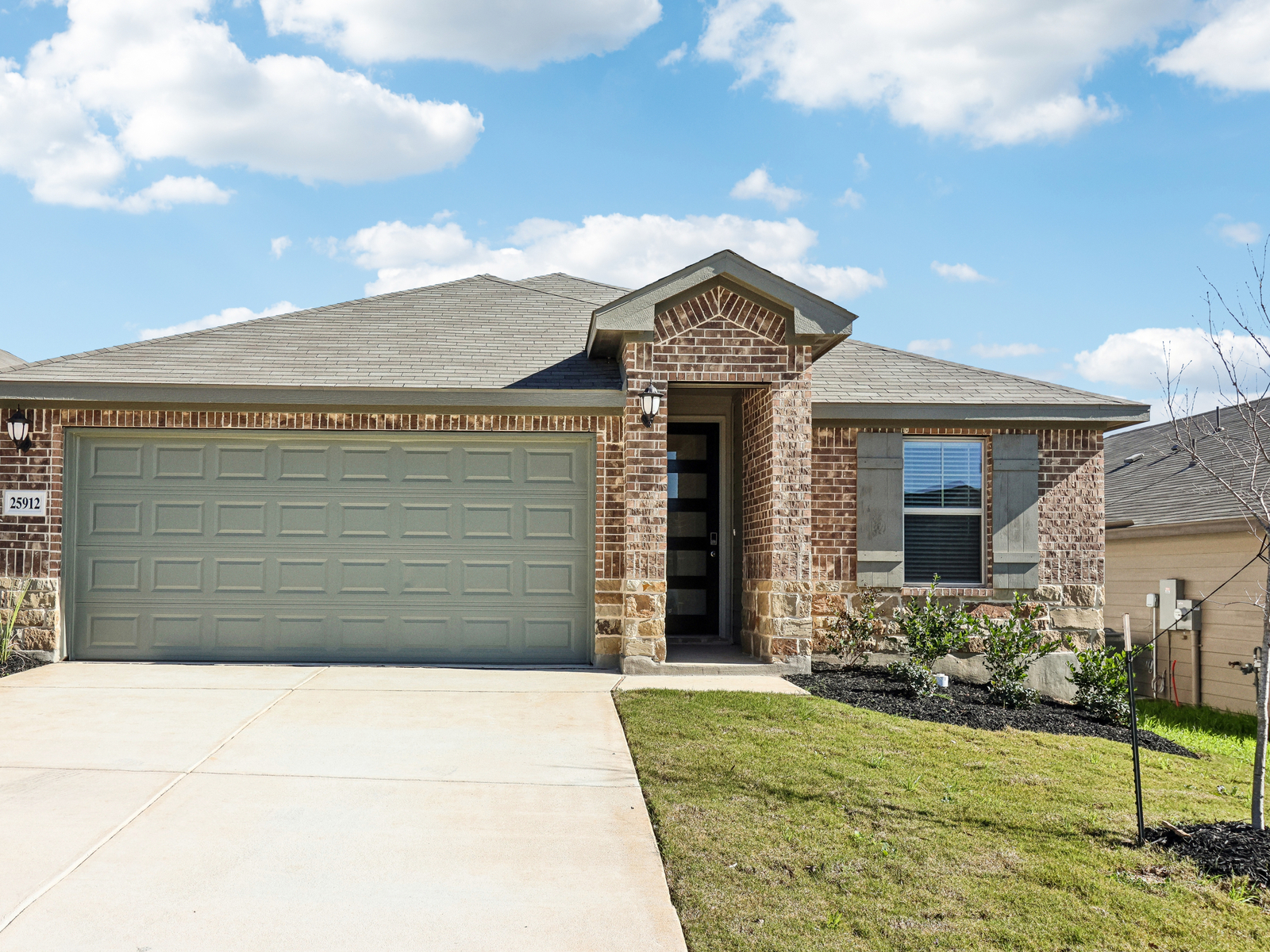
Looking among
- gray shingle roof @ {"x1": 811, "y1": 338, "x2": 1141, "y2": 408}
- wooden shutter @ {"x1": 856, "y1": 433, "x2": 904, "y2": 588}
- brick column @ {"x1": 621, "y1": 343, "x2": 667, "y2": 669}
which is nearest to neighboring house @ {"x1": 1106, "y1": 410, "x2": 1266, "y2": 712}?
gray shingle roof @ {"x1": 811, "y1": 338, "x2": 1141, "y2": 408}

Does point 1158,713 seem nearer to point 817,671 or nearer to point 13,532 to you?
point 817,671

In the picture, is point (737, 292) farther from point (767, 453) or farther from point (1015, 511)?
point (1015, 511)

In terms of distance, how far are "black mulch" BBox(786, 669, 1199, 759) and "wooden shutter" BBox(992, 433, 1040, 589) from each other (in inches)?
59.1

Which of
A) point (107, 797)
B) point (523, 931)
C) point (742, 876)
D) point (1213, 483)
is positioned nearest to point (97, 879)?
point (107, 797)

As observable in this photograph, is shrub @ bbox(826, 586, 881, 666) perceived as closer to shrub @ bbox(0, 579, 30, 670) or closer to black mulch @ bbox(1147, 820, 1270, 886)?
black mulch @ bbox(1147, 820, 1270, 886)

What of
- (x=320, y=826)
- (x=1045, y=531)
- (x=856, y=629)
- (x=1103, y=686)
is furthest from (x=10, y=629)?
(x=1045, y=531)

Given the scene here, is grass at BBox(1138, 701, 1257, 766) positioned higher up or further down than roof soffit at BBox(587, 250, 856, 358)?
further down

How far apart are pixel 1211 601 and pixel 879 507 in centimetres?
603

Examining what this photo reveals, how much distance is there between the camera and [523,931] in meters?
3.63

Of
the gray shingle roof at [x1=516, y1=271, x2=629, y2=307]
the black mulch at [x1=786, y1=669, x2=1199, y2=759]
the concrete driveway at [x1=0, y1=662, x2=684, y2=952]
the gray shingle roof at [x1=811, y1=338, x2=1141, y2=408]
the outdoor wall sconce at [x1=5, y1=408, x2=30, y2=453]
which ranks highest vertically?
the gray shingle roof at [x1=516, y1=271, x2=629, y2=307]

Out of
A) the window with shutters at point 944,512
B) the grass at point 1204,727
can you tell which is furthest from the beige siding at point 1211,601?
the window with shutters at point 944,512

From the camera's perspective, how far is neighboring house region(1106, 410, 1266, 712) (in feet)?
39.7

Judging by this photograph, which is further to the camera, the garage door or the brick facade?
the garage door

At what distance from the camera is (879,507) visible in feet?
33.7
